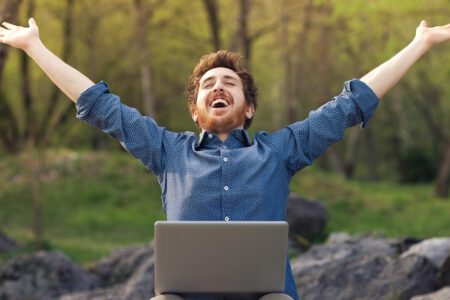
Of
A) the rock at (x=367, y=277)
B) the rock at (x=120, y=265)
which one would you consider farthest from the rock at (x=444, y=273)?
the rock at (x=120, y=265)

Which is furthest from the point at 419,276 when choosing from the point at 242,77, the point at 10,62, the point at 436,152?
the point at 436,152

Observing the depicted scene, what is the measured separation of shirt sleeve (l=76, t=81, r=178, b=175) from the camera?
3.88 metres

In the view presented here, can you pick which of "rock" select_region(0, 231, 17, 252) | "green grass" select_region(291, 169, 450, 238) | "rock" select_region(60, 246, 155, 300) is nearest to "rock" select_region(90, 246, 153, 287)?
"rock" select_region(60, 246, 155, 300)

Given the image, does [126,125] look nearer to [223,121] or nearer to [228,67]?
[223,121]

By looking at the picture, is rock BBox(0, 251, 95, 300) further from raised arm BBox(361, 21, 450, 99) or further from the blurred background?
raised arm BBox(361, 21, 450, 99)

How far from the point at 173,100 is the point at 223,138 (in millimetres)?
28519

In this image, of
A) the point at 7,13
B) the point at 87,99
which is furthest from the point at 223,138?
the point at 7,13

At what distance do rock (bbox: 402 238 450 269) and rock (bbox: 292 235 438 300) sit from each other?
0.20 metres

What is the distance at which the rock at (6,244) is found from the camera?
12742 mm

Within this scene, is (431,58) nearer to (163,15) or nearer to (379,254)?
(163,15)

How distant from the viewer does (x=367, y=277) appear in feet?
25.7

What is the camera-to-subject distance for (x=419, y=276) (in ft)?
25.5

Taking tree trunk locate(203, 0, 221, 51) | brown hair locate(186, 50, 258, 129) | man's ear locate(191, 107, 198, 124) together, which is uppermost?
tree trunk locate(203, 0, 221, 51)

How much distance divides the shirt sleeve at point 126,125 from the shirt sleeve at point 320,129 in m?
0.46
